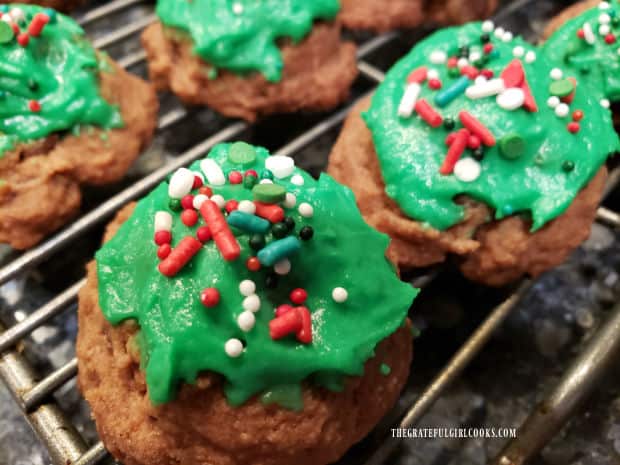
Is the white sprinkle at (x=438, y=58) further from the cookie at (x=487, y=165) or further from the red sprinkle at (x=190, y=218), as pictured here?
the red sprinkle at (x=190, y=218)

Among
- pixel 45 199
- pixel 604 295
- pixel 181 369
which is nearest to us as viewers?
pixel 181 369

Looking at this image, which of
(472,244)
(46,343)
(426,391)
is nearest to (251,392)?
(426,391)

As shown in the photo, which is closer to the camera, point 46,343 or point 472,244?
point 472,244

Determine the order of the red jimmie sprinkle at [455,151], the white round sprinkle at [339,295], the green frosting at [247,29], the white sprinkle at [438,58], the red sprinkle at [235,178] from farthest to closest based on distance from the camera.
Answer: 1. the green frosting at [247,29]
2. the white sprinkle at [438,58]
3. the red jimmie sprinkle at [455,151]
4. the red sprinkle at [235,178]
5. the white round sprinkle at [339,295]

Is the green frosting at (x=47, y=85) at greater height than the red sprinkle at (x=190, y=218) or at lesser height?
greater

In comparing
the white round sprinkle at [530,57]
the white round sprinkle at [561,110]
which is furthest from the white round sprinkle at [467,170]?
the white round sprinkle at [530,57]

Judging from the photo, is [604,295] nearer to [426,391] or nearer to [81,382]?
[426,391]

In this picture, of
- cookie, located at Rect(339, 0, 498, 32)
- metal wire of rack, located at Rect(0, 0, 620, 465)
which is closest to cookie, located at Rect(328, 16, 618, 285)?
metal wire of rack, located at Rect(0, 0, 620, 465)

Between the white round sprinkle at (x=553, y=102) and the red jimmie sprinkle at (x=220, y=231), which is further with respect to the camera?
the white round sprinkle at (x=553, y=102)

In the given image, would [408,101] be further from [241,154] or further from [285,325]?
[285,325]
